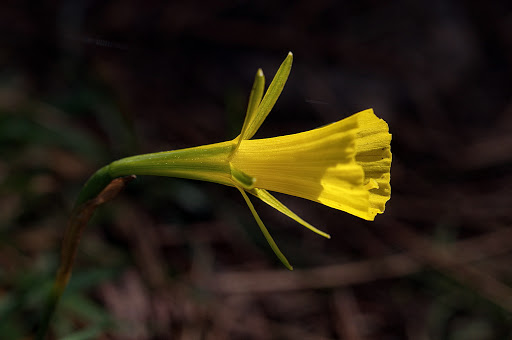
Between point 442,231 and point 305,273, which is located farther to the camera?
point 442,231

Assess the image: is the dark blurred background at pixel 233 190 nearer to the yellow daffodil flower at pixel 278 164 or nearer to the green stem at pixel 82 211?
the green stem at pixel 82 211

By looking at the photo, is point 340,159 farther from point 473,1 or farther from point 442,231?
point 473,1

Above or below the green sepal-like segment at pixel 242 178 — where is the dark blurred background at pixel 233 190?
below

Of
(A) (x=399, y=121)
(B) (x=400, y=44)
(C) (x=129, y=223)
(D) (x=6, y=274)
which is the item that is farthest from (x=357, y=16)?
(D) (x=6, y=274)

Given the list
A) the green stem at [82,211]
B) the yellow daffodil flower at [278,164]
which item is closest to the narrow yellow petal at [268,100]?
the yellow daffodil flower at [278,164]

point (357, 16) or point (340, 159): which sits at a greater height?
point (340, 159)

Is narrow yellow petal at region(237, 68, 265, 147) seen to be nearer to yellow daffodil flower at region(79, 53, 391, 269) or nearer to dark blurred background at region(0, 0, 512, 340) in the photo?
yellow daffodil flower at region(79, 53, 391, 269)
